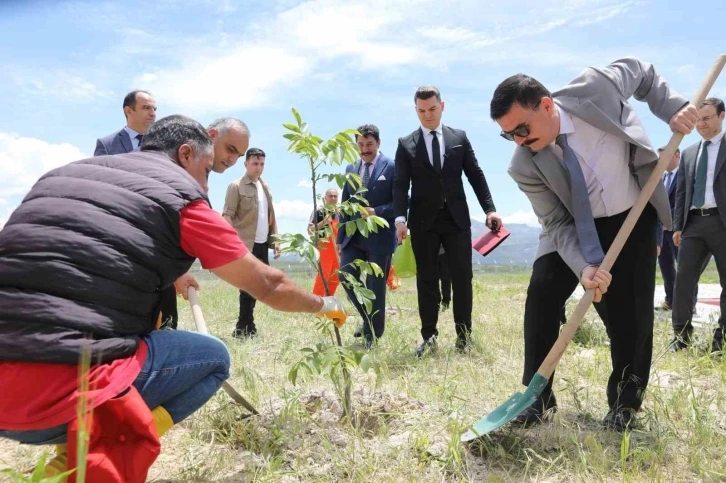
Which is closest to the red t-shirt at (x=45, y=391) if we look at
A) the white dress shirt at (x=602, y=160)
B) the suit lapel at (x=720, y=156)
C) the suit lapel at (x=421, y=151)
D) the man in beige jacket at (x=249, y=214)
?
the white dress shirt at (x=602, y=160)

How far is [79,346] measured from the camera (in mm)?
1726

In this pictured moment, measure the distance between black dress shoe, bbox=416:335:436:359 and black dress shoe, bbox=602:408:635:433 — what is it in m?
1.59

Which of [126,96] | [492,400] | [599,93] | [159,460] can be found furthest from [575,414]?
[126,96]

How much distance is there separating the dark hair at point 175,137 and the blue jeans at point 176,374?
700 mm

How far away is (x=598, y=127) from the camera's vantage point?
8.63 feet

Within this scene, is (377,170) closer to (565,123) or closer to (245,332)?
(245,332)

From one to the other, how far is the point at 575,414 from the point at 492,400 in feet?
1.36

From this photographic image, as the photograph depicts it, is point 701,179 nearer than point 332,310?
No

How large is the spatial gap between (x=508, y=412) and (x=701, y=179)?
3356 millimetres

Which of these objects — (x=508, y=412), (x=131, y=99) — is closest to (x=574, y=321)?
(x=508, y=412)

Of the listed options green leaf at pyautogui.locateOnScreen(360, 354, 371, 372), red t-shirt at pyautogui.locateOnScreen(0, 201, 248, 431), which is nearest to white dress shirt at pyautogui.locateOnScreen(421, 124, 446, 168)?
green leaf at pyautogui.locateOnScreen(360, 354, 371, 372)

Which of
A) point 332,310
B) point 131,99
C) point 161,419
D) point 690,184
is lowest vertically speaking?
point 161,419

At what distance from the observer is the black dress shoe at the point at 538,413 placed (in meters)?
2.71

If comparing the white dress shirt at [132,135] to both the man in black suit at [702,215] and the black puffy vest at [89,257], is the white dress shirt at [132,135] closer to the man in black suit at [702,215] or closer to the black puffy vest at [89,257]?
the black puffy vest at [89,257]
